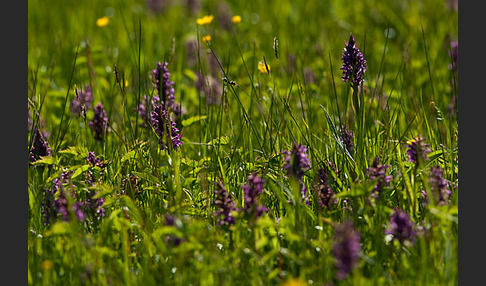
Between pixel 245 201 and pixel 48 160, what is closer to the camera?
pixel 245 201

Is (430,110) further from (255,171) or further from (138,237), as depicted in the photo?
(138,237)

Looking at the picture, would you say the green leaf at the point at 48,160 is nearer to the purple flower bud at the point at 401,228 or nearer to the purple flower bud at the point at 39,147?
the purple flower bud at the point at 39,147

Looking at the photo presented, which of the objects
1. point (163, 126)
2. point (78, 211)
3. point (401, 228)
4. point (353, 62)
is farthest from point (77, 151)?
point (401, 228)

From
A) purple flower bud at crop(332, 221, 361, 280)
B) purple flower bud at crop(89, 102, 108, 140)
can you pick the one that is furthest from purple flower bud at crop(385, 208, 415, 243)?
purple flower bud at crop(89, 102, 108, 140)

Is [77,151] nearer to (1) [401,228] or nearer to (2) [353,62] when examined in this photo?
(2) [353,62]

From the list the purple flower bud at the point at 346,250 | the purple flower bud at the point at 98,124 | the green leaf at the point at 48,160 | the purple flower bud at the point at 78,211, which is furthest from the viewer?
the purple flower bud at the point at 98,124

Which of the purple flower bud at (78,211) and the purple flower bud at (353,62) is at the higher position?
the purple flower bud at (353,62)

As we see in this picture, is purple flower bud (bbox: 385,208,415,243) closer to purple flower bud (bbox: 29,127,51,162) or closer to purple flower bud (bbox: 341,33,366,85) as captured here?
purple flower bud (bbox: 341,33,366,85)

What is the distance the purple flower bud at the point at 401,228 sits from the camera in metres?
2.55

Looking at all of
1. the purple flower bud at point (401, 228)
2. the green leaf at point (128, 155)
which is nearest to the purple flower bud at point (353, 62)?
the purple flower bud at point (401, 228)

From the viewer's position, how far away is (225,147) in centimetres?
378

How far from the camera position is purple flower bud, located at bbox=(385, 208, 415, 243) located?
255 centimetres

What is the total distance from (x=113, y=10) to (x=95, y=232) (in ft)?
16.8

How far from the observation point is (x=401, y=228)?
101 inches
